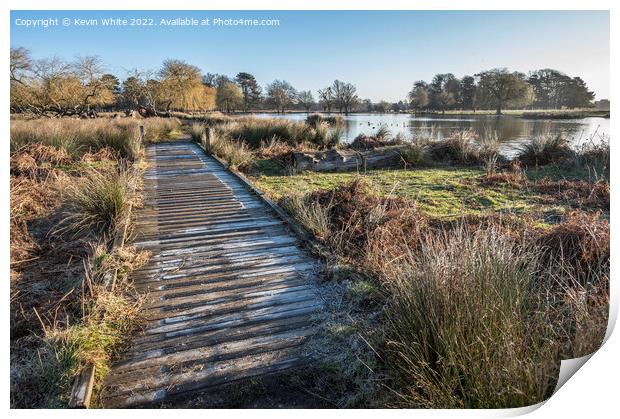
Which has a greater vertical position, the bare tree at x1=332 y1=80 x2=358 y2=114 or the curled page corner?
the bare tree at x1=332 y1=80 x2=358 y2=114

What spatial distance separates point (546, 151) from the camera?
9664 millimetres

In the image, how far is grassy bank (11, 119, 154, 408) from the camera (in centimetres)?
198

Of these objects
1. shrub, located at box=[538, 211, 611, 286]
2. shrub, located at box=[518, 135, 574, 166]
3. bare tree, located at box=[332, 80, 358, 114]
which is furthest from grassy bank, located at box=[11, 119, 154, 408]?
shrub, located at box=[518, 135, 574, 166]

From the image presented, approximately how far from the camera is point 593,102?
2848 millimetres

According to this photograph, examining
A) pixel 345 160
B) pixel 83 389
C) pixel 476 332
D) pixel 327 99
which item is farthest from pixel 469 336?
pixel 327 99

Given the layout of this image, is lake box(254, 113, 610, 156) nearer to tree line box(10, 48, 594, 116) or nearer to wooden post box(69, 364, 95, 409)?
tree line box(10, 48, 594, 116)

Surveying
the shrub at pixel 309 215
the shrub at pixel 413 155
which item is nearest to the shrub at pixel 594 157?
the shrub at pixel 413 155

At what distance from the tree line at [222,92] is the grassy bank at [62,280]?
1.12 meters

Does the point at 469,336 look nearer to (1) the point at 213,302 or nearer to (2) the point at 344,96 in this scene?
(1) the point at 213,302

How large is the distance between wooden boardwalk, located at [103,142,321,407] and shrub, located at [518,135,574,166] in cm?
801

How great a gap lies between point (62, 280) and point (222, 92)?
79.5ft

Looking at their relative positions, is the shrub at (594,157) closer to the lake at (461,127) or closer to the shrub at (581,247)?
the lake at (461,127)

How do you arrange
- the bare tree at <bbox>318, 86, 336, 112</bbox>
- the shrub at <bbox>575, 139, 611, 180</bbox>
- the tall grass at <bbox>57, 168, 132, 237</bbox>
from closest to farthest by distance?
the tall grass at <bbox>57, 168, 132, 237</bbox> → the shrub at <bbox>575, 139, 611, 180</bbox> → the bare tree at <bbox>318, 86, 336, 112</bbox>

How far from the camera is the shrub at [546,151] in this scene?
30.8 ft
